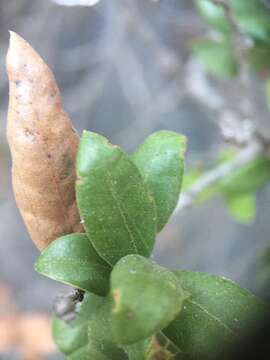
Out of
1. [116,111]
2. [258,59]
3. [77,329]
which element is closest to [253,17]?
[258,59]

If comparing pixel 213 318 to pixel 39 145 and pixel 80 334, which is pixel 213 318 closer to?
pixel 80 334

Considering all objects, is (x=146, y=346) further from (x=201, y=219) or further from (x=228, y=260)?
(x=201, y=219)

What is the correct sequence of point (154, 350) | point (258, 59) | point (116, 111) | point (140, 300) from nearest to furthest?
point (140, 300), point (154, 350), point (258, 59), point (116, 111)

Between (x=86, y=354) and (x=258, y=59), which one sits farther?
(x=258, y=59)

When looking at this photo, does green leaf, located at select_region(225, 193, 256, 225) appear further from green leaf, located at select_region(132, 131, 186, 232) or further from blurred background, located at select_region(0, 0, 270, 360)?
green leaf, located at select_region(132, 131, 186, 232)

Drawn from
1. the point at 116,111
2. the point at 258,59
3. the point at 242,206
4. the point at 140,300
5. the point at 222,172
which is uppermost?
the point at 258,59

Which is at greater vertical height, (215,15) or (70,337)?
(215,15)

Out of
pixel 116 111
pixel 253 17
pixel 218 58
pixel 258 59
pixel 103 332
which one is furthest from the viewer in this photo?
pixel 116 111

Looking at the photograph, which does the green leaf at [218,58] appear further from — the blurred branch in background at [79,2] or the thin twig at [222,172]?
the blurred branch in background at [79,2]
